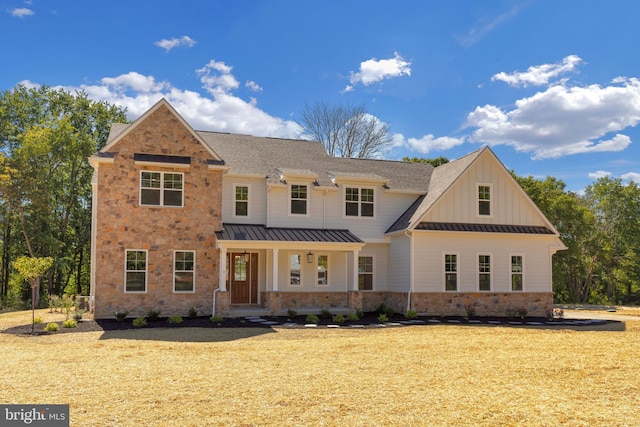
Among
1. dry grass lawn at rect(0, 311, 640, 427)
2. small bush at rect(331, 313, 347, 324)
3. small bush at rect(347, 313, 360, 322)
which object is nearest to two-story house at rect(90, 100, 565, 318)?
small bush at rect(347, 313, 360, 322)

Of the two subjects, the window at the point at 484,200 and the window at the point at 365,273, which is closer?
the window at the point at 484,200

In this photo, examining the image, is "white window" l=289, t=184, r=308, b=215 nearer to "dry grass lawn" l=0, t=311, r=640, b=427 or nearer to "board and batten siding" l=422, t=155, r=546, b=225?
"board and batten siding" l=422, t=155, r=546, b=225

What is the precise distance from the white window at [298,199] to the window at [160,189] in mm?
4783

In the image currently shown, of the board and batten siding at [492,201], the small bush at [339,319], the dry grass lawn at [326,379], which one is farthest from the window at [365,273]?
the dry grass lawn at [326,379]

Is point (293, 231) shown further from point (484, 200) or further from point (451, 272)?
point (484, 200)

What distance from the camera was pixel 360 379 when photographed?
364 inches

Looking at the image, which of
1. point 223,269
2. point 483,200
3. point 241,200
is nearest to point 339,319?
point 223,269

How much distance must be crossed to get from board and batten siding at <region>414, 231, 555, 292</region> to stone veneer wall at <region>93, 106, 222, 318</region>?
8.42 meters

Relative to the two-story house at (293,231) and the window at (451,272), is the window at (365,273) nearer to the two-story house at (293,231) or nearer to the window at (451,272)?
the two-story house at (293,231)

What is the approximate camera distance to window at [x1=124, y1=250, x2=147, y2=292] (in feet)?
66.9

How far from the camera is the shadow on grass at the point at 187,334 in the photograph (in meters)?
14.9

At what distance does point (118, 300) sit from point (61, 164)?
19.8 m

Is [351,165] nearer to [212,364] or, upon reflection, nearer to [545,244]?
[545,244]

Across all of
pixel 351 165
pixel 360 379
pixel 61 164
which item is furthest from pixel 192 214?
pixel 61 164
